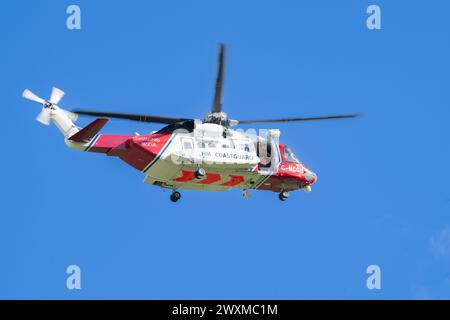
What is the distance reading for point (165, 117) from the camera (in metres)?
43.2

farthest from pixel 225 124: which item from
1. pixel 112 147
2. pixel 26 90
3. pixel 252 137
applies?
pixel 26 90

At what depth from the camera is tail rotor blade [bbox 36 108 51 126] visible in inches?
1716

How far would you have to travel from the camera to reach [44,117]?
143 feet

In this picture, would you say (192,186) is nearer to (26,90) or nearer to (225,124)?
(225,124)

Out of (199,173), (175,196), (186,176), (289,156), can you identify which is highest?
(289,156)

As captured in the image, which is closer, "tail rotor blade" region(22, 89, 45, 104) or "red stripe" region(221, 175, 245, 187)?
"tail rotor blade" region(22, 89, 45, 104)

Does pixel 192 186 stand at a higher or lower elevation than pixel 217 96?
lower

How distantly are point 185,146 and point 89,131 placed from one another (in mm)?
3840

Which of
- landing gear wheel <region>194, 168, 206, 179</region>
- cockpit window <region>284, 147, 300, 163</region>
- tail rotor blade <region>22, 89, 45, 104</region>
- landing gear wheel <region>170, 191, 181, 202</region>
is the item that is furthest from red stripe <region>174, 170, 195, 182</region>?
tail rotor blade <region>22, 89, 45, 104</region>

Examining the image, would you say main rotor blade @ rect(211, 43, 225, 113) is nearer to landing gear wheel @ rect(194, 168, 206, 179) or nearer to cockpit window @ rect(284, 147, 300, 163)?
landing gear wheel @ rect(194, 168, 206, 179)

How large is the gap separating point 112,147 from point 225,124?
15.7 ft

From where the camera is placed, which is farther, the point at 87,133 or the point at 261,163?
the point at 261,163

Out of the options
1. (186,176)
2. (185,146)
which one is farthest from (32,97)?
(186,176)

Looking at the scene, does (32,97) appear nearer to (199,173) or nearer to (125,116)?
(125,116)
